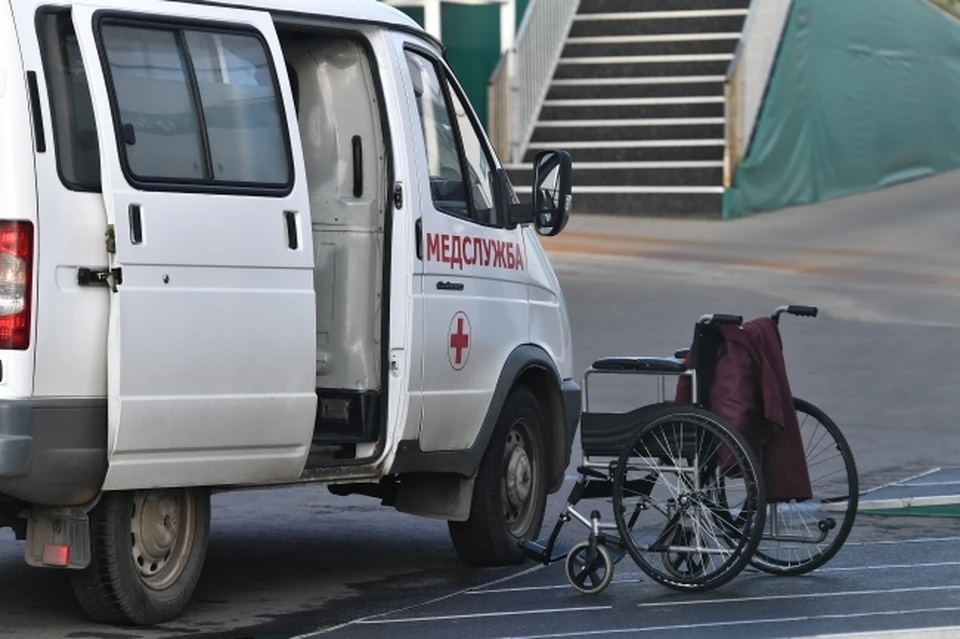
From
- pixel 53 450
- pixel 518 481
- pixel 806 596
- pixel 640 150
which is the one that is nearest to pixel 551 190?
pixel 518 481

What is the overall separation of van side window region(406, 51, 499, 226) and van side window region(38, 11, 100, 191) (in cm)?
181

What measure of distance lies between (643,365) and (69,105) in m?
2.50

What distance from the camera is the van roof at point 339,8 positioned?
287 inches

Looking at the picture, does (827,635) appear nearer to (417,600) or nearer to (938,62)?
(417,600)

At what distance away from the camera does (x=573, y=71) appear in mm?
25609

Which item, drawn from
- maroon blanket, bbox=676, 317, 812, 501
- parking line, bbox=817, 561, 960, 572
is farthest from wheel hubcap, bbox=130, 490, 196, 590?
parking line, bbox=817, 561, 960, 572

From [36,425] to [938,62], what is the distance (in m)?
21.3

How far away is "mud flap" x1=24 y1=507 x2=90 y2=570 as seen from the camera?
6.68 meters

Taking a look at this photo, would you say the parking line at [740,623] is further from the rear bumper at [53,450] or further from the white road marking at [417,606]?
the rear bumper at [53,450]

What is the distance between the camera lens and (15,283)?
20.7 ft

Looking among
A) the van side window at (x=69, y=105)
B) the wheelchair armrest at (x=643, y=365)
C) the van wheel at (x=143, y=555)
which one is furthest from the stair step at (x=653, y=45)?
the van side window at (x=69, y=105)

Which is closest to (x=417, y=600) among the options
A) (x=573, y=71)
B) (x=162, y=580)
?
(x=162, y=580)

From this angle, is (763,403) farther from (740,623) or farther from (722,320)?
(740,623)

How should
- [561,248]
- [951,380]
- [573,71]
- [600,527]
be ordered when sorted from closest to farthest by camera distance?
[600,527]
[951,380]
[561,248]
[573,71]
